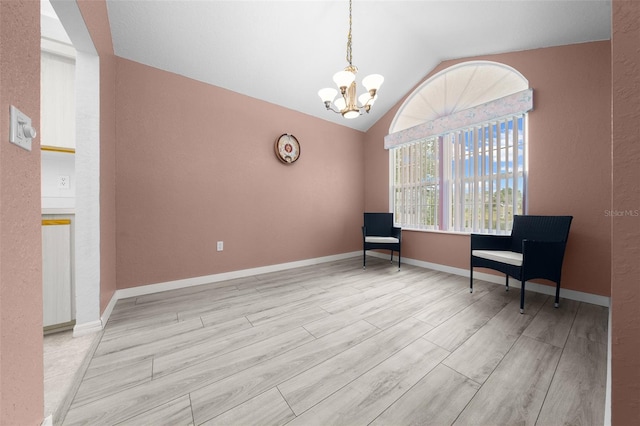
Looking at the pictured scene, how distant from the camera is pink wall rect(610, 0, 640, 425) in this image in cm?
63

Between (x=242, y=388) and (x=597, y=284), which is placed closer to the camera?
(x=242, y=388)

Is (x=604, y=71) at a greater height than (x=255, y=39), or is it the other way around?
(x=255, y=39)

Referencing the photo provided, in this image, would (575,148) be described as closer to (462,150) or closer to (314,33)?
(462,150)

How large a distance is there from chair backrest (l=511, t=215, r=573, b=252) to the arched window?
0.82 ft

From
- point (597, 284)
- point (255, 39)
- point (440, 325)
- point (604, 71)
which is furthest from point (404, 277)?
point (255, 39)

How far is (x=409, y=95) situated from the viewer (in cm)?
380

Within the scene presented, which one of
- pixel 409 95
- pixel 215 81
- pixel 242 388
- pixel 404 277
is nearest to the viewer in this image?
pixel 242 388

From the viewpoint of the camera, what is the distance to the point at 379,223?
4.02 metres

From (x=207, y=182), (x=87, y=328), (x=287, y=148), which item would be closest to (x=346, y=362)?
(x=87, y=328)

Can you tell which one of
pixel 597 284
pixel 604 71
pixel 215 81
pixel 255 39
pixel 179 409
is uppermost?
pixel 255 39

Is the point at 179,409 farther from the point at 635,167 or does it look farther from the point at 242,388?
the point at 635,167

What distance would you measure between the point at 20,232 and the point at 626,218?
1876 mm

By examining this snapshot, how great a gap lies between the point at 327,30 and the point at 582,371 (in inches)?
138

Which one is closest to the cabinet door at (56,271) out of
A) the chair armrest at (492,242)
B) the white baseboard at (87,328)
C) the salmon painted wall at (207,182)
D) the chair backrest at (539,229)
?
the white baseboard at (87,328)
